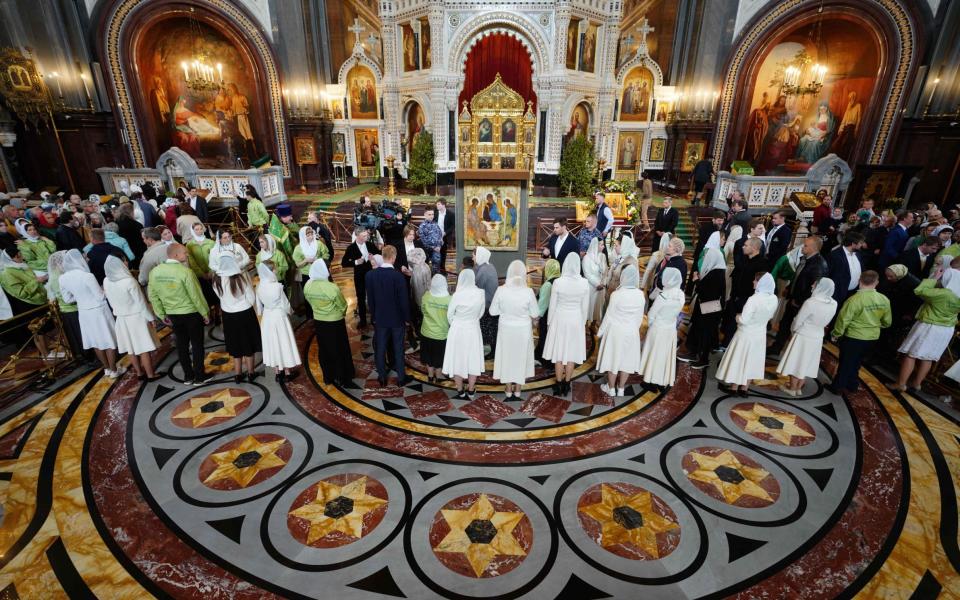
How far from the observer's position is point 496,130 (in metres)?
14.4

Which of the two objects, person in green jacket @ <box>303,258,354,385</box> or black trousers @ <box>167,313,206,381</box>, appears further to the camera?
black trousers @ <box>167,313,206,381</box>

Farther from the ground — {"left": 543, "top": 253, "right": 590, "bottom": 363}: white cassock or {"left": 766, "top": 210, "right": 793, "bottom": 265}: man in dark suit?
{"left": 766, "top": 210, "right": 793, "bottom": 265}: man in dark suit

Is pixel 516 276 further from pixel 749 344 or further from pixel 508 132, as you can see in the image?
pixel 508 132

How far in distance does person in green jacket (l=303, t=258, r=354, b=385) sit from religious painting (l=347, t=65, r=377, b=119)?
1485 cm

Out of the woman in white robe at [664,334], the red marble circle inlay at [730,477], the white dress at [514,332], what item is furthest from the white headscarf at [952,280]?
the white dress at [514,332]

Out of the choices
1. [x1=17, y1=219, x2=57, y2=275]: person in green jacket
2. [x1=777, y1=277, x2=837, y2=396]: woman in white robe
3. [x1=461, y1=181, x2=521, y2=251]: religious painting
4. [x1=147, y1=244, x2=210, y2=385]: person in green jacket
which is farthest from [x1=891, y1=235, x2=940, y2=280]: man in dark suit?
[x1=17, y1=219, x2=57, y2=275]: person in green jacket

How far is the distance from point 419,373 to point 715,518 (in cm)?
339

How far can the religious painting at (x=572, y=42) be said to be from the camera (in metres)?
14.8

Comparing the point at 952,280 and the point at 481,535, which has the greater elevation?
the point at 952,280

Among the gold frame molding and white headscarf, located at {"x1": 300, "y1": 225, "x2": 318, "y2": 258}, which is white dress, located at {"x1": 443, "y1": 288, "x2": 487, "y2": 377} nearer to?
white headscarf, located at {"x1": 300, "y1": 225, "x2": 318, "y2": 258}

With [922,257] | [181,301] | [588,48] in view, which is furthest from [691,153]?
[181,301]

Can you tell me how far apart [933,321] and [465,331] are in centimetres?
494

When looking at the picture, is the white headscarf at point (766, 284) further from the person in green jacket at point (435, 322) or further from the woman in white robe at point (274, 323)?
the woman in white robe at point (274, 323)

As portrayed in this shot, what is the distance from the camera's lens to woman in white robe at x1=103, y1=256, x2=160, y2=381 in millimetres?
4605
